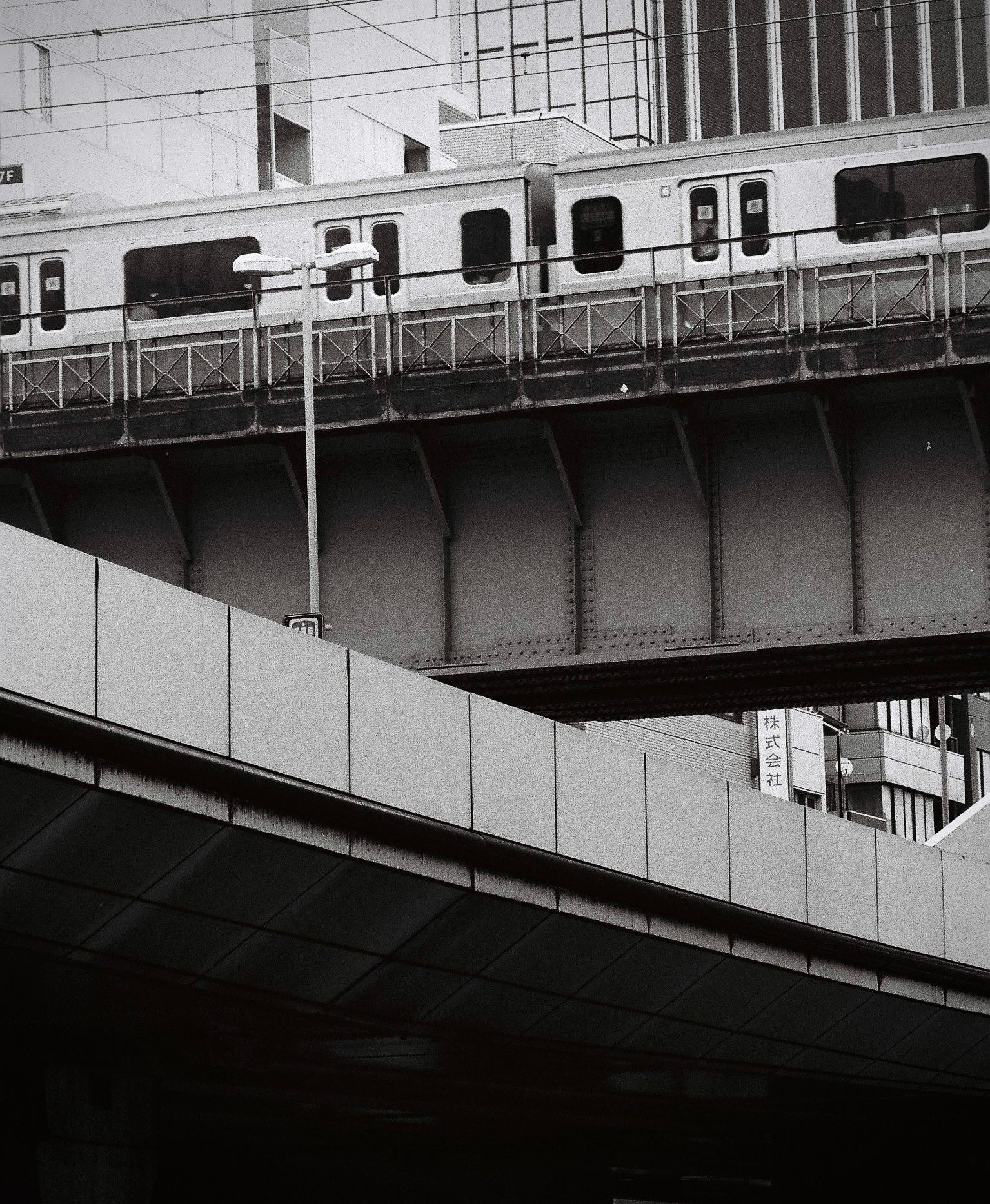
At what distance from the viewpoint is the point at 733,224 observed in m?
28.9

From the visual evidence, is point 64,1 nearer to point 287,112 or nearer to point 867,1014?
point 287,112

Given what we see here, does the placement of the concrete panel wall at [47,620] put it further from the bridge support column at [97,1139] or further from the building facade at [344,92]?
the building facade at [344,92]

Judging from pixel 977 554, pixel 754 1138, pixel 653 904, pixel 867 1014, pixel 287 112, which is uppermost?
pixel 287 112

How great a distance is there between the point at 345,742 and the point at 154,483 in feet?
46.3

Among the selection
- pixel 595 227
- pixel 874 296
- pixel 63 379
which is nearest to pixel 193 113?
pixel 595 227

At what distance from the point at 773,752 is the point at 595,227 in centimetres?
3713

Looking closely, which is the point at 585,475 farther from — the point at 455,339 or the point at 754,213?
the point at 754,213

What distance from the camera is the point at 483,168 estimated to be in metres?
29.9

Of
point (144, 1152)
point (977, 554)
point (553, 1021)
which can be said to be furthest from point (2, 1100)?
point (977, 554)

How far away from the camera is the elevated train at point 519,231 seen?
93.2ft

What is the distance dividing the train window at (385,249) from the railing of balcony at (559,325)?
877 millimetres

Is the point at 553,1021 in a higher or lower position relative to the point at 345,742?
lower

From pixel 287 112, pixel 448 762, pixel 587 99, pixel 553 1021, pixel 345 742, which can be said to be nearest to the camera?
pixel 345 742

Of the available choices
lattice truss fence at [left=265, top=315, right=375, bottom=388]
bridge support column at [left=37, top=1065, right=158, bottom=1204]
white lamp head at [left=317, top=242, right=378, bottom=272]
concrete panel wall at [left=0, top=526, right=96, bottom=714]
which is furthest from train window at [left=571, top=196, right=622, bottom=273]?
concrete panel wall at [left=0, top=526, right=96, bottom=714]
